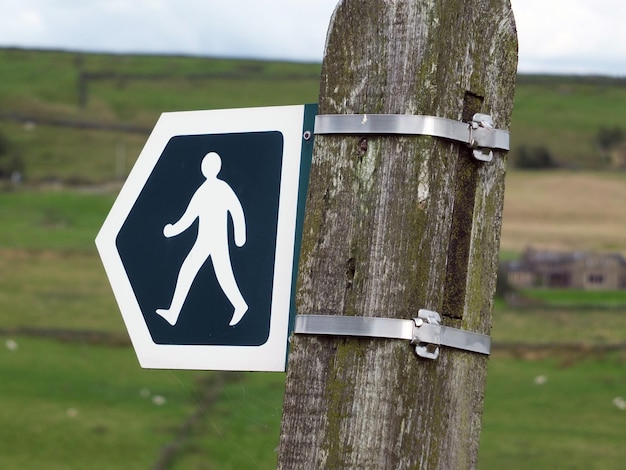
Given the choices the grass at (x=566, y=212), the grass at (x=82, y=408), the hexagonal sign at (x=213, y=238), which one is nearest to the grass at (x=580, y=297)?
the grass at (x=566, y=212)

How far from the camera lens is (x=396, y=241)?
6.18 feet

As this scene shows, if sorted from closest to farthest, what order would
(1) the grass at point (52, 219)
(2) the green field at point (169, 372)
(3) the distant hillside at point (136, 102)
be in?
1. (2) the green field at point (169, 372)
2. (1) the grass at point (52, 219)
3. (3) the distant hillside at point (136, 102)

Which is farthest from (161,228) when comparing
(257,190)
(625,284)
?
(625,284)

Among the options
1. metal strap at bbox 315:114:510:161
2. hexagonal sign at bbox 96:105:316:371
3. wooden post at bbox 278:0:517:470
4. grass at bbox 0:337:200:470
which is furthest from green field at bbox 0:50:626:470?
metal strap at bbox 315:114:510:161

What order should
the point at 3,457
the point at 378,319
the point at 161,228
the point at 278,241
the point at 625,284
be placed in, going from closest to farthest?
the point at 378,319 → the point at 278,241 → the point at 161,228 → the point at 3,457 → the point at 625,284

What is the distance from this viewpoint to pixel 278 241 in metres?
2.23

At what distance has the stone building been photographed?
2136cm

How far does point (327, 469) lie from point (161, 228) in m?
0.77

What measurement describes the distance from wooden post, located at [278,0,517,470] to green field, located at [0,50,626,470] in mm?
1314

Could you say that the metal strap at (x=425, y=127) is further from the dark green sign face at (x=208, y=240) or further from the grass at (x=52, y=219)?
the grass at (x=52, y=219)

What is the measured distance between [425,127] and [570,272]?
20.2 metres

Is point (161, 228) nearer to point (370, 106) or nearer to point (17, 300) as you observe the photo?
point (370, 106)

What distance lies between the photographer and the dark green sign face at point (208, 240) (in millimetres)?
2266

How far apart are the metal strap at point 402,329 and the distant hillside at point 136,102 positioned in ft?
88.6
